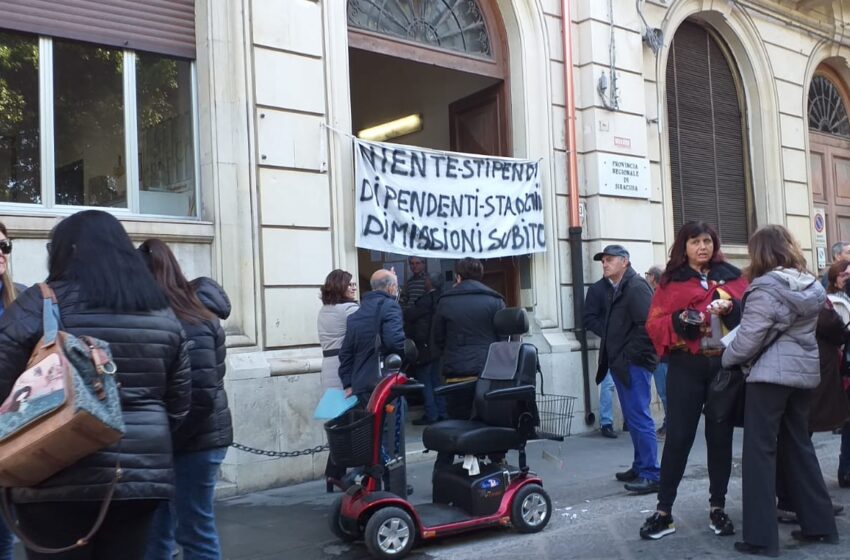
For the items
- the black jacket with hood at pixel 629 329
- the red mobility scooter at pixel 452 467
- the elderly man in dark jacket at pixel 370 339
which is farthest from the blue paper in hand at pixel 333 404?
the black jacket with hood at pixel 629 329

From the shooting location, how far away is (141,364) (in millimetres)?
2930

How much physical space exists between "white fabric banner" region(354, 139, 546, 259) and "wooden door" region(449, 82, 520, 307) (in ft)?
1.82

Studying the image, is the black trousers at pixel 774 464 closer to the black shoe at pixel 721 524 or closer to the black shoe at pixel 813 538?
the black shoe at pixel 813 538

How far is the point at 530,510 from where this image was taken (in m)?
5.54

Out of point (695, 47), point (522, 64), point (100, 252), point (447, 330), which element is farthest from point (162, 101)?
point (695, 47)

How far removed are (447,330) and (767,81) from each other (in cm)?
871

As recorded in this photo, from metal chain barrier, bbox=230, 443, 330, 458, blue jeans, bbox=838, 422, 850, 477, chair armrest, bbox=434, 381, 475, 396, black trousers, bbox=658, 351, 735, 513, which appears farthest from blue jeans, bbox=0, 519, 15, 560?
blue jeans, bbox=838, 422, 850, 477

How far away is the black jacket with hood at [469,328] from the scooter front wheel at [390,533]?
1.65m

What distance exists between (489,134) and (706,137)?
3928 mm

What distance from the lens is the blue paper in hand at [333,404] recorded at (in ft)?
20.2

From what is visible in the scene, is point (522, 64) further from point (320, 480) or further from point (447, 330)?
point (320, 480)

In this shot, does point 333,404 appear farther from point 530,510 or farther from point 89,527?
point 89,527

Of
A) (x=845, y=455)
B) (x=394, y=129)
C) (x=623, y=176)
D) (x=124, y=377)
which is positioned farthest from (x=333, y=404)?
(x=394, y=129)

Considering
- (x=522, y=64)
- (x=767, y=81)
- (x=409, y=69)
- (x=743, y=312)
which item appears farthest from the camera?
(x=767, y=81)
